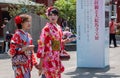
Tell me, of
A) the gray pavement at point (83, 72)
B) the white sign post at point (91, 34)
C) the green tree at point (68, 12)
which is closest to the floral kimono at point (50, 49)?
the gray pavement at point (83, 72)

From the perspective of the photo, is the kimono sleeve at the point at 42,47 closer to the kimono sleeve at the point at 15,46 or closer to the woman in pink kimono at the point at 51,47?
the woman in pink kimono at the point at 51,47

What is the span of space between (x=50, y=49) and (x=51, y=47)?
4cm

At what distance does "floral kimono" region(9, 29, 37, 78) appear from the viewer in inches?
250

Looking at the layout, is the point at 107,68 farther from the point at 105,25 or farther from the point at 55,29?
the point at 55,29

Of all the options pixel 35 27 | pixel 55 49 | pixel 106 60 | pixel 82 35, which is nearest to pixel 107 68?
pixel 106 60

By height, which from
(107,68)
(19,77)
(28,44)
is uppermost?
(28,44)

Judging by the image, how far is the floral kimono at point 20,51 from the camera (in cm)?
636

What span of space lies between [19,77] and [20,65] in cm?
19

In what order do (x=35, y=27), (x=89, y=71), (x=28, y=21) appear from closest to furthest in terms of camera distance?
(x=28, y=21)
(x=89, y=71)
(x=35, y=27)

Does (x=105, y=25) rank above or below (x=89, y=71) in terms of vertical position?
above

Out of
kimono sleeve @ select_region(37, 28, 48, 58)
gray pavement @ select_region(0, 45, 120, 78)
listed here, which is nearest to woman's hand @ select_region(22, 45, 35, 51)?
kimono sleeve @ select_region(37, 28, 48, 58)

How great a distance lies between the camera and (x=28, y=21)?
20.9ft

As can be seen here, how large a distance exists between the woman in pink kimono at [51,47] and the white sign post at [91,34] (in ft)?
18.9

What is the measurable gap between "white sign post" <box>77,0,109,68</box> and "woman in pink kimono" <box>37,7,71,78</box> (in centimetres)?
576
